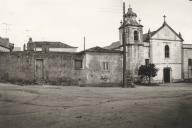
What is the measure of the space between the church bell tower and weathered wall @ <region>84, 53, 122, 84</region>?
4795mm

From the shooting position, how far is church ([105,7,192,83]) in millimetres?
37688

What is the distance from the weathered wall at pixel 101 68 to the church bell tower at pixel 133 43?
4795 millimetres

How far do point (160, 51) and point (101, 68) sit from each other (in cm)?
1266

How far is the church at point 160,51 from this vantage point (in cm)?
3769

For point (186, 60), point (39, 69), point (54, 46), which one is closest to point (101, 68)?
point (39, 69)

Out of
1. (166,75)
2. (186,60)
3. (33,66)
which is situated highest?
(186,60)

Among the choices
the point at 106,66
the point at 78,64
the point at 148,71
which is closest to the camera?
the point at 78,64

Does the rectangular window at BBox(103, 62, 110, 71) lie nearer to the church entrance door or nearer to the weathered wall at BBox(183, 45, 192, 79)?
the church entrance door

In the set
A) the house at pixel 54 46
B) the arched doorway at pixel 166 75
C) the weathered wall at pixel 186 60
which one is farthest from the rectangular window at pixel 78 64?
the house at pixel 54 46

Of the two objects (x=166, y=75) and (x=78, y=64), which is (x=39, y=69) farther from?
(x=166, y=75)

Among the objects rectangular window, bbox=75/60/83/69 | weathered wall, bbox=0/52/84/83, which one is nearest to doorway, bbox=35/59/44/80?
weathered wall, bbox=0/52/84/83

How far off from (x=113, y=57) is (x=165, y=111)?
22125 millimetres

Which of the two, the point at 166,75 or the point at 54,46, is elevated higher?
the point at 54,46

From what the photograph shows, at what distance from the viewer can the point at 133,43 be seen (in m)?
37.6
